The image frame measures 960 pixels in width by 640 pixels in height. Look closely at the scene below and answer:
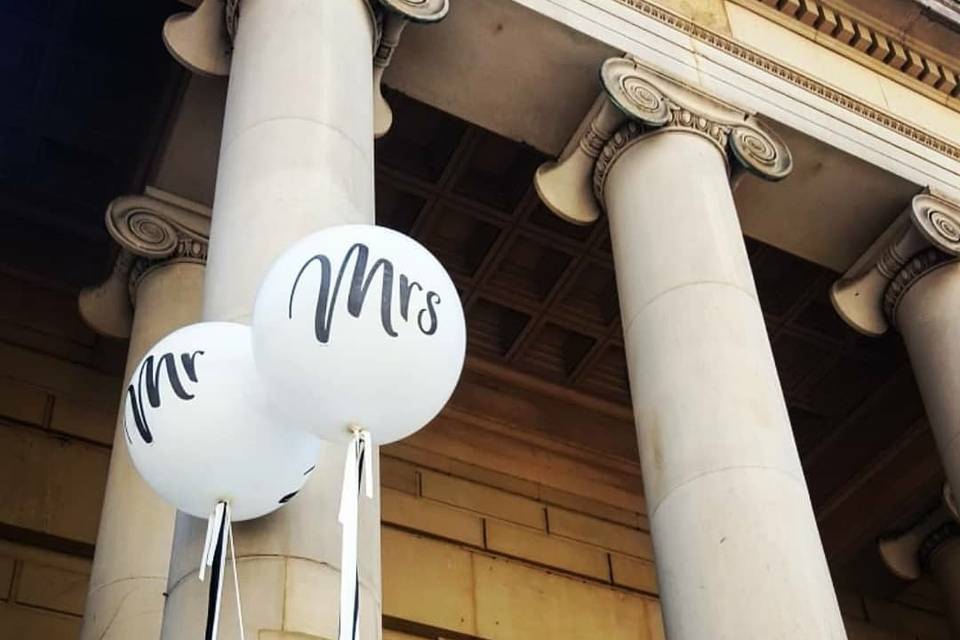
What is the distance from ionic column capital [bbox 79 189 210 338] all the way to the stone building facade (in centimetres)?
3

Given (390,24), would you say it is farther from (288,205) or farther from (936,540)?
(936,540)

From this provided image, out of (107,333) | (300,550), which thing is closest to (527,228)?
(107,333)

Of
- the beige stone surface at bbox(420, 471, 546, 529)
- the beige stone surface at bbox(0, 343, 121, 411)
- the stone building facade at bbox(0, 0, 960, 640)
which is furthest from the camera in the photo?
the beige stone surface at bbox(420, 471, 546, 529)

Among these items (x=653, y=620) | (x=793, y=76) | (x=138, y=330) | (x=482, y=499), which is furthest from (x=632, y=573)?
(x=138, y=330)

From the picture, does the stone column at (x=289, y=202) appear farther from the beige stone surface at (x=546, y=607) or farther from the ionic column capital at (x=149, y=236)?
the beige stone surface at (x=546, y=607)

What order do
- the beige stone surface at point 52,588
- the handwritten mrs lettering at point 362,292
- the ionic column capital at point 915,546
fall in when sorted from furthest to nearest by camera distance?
the ionic column capital at point 915,546 < the beige stone surface at point 52,588 < the handwritten mrs lettering at point 362,292

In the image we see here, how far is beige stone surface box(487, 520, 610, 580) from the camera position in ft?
55.2

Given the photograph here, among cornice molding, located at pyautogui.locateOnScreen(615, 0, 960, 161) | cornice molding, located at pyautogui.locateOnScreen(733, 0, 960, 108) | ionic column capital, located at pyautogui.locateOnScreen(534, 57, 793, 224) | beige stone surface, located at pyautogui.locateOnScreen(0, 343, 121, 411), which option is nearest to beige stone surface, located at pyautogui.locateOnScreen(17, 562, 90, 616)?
beige stone surface, located at pyautogui.locateOnScreen(0, 343, 121, 411)

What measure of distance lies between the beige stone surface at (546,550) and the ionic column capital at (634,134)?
502cm

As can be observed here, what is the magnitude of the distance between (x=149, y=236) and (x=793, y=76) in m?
6.52

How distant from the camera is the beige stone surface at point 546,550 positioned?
16.8 m

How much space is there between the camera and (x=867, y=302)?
14828 mm

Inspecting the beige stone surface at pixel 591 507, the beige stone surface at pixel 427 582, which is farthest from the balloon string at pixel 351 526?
the beige stone surface at pixel 591 507

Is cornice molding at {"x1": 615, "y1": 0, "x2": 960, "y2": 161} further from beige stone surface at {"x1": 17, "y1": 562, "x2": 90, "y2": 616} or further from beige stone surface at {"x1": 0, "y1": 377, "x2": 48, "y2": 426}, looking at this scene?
beige stone surface at {"x1": 17, "y1": 562, "x2": 90, "y2": 616}
